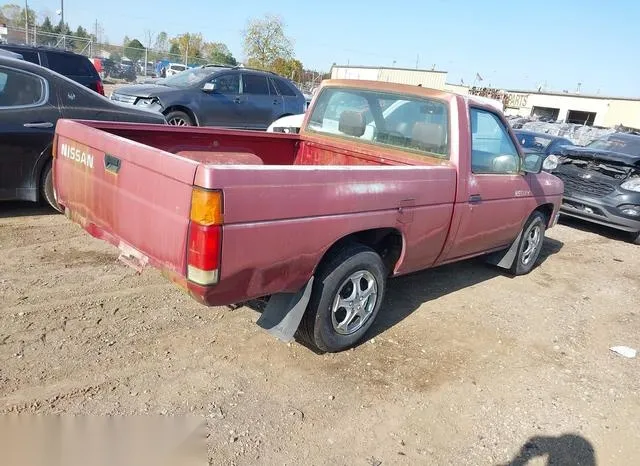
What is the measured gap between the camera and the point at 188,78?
11672 millimetres

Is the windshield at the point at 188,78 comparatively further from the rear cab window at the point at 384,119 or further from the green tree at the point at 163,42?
the green tree at the point at 163,42

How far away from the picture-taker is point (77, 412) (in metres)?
2.81

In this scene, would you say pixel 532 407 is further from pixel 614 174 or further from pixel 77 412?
pixel 614 174

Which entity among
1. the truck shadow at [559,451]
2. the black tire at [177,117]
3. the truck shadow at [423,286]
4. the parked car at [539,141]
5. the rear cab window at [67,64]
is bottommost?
the truck shadow at [559,451]

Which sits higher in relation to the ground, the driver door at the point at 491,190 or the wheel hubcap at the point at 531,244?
the driver door at the point at 491,190

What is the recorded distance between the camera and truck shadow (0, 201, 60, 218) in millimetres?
5750

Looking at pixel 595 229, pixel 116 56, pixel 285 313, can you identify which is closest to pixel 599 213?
pixel 595 229

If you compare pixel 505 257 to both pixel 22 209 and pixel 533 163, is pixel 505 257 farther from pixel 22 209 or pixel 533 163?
pixel 22 209

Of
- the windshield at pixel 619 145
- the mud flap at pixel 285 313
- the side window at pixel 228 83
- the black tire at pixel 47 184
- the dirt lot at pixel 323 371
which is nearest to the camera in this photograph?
the dirt lot at pixel 323 371

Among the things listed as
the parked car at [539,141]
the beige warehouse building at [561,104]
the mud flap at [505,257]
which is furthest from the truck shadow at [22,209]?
the beige warehouse building at [561,104]

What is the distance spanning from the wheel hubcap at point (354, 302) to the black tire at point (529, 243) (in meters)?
2.64

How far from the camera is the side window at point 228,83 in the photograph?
11698 millimetres

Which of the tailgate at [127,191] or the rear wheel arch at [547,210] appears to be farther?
the rear wheel arch at [547,210]

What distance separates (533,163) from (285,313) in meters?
3.27
